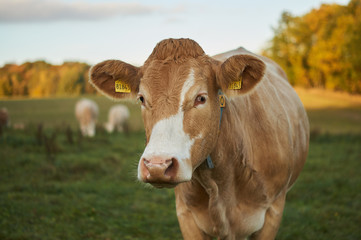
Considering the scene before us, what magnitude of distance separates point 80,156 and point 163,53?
7.02m

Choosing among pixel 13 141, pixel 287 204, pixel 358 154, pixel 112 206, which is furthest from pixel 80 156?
pixel 358 154

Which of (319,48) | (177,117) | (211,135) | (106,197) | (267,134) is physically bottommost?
(106,197)

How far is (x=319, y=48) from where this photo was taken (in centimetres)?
2589

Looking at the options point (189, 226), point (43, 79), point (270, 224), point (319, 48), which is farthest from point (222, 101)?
point (43, 79)

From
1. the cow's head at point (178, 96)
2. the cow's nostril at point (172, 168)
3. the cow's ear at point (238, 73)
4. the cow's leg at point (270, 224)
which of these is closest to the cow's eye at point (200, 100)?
the cow's head at point (178, 96)

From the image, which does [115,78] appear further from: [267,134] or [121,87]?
[267,134]

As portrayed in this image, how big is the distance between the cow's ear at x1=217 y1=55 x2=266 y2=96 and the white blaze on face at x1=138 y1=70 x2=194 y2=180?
36 cm

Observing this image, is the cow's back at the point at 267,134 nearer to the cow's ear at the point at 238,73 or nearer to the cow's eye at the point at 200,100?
the cow's ear at the point at 238,73

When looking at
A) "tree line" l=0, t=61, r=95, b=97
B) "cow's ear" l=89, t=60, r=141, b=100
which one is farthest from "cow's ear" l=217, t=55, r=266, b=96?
"tree line" l=0, t=61, r=95, b=97

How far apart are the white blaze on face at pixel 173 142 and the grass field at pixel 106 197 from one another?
2.86 ft

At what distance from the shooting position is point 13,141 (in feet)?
31.3

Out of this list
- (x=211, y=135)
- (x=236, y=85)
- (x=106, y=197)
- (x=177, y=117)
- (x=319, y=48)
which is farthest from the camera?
(x=319, y=48)

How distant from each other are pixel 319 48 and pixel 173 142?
26.9 meters

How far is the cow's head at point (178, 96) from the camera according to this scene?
187 centimetres
